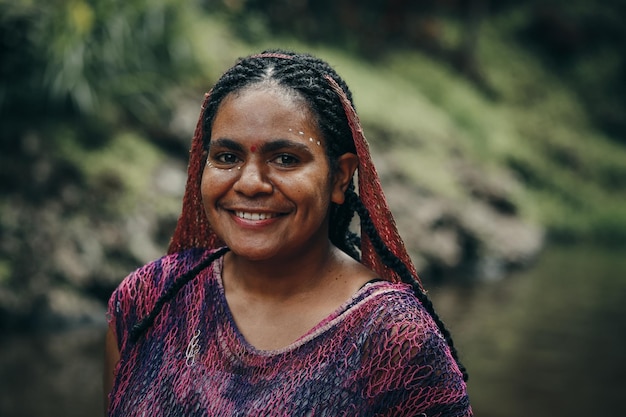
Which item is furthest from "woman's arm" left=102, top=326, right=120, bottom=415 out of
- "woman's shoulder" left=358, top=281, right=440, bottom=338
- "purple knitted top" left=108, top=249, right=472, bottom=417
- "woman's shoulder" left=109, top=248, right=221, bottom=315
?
"woman's shoulder" left=358, top=281, right=440, bottom=338

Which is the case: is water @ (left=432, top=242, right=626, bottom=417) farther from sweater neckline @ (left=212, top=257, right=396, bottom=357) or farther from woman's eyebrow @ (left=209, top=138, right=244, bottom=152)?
woman's eyebrow @ (left=209, top=138, right=244, bottom=152)

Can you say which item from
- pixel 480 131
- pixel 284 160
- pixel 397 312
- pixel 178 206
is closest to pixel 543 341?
pixel 178 206

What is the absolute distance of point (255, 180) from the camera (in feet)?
5.69

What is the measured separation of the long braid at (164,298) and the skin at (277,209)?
0.44ft

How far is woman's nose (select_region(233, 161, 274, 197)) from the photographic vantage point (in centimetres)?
174

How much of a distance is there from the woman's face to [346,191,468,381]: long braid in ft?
0.41

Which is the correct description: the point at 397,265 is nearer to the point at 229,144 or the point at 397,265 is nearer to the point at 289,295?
the point at 289,295

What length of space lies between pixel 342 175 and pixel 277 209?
188 millimetres

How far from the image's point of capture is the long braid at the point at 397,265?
6.04 feet

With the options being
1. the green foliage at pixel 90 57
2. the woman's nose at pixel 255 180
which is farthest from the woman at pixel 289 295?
the green foliage at pixel 90 57

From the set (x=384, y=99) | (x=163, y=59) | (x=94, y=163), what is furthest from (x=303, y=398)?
(x=384, y=99)

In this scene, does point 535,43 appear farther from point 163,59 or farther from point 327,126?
point 327,126

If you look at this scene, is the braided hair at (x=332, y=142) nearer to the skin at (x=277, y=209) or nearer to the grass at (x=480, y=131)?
the skin at (x=277, y=209)

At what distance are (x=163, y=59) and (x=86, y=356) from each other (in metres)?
3.42
